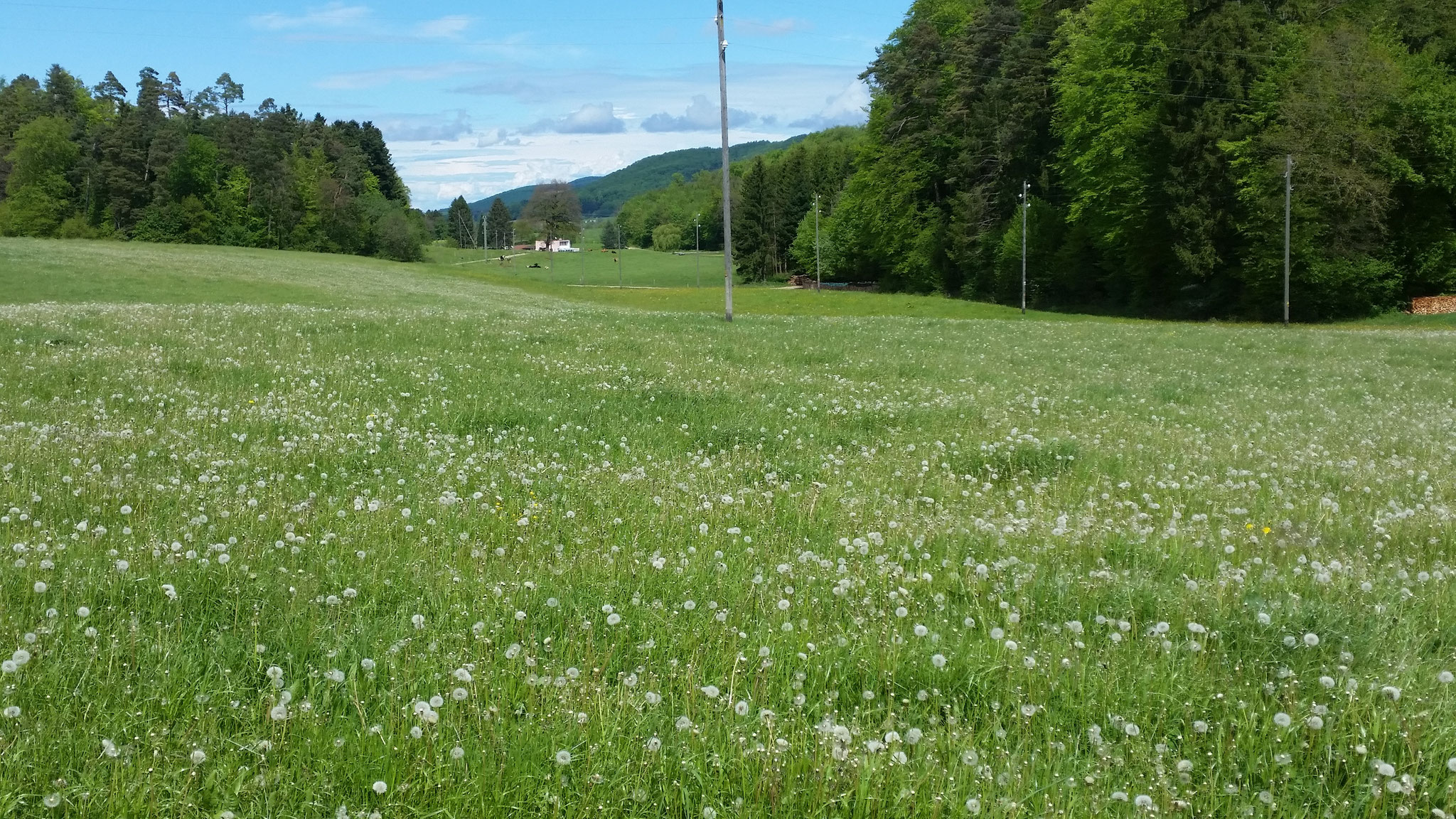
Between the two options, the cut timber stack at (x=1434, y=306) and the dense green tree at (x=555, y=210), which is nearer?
the cut timber stack at (x=1434, y=306)

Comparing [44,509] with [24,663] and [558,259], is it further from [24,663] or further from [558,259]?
[558,259]

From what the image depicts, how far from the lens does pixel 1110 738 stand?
378cm

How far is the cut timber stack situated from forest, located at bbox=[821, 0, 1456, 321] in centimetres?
164

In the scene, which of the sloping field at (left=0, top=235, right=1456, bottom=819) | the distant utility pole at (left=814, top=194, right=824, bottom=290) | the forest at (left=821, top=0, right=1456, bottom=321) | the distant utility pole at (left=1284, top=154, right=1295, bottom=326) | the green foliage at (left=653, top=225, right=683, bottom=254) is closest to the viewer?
the sloping field at (left=0, top=235, right=1456, bottom=819)

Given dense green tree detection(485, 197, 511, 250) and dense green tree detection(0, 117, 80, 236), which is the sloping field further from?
dense green tree detection(485, 197, 511, 250)

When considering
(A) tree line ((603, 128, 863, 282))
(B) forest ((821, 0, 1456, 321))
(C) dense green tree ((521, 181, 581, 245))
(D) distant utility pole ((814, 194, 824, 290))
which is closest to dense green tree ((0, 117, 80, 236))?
(C) dense green tree ((521, 181, 581, 245))

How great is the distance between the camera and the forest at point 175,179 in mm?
109625

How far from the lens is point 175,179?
113 metres

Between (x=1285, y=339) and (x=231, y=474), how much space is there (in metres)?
33.1

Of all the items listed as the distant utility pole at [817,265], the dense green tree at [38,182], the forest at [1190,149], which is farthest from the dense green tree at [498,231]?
the forest at [1190,149]

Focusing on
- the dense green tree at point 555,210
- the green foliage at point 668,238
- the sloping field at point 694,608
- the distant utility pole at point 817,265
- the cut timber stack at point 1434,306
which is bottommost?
the sloping field at point 694,608

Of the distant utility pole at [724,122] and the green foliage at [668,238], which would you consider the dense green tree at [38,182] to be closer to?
the green foliage at [668,238]

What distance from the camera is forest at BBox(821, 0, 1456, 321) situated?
172ft

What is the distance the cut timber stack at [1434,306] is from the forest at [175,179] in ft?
371
